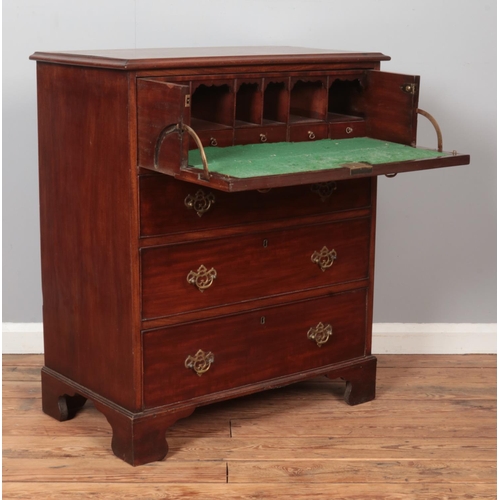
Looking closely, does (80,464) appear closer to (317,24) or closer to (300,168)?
(300,168)

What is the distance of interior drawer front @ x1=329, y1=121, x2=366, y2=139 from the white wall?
0.63 metres

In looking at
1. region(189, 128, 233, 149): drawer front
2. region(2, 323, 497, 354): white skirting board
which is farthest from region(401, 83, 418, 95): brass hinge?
region(2, 323, 497, 354): white skirting board

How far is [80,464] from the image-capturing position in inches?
120

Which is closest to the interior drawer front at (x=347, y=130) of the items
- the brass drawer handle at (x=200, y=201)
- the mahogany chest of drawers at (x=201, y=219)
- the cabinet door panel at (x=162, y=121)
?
the mahogany chest of drawers at (x=201, y=219)

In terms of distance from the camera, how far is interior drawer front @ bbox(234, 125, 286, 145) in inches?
120

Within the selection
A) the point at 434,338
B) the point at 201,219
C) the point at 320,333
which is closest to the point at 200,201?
the point at 201,219

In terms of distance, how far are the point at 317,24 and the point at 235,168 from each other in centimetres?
137

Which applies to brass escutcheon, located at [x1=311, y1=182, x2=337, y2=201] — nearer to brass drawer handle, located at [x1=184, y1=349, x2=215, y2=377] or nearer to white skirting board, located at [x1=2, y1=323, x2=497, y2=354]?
brass drawer handle, located at [x1=184, y1=349, x2=215, y2=377]

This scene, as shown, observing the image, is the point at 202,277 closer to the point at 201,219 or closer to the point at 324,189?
the point at 201,219

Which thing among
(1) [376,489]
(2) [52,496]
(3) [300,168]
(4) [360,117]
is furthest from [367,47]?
(2) [52,496]

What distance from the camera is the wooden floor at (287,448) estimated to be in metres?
2.90

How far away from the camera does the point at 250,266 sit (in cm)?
317

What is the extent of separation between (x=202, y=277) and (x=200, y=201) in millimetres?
242

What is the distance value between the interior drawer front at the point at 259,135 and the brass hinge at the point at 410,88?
0.42m
